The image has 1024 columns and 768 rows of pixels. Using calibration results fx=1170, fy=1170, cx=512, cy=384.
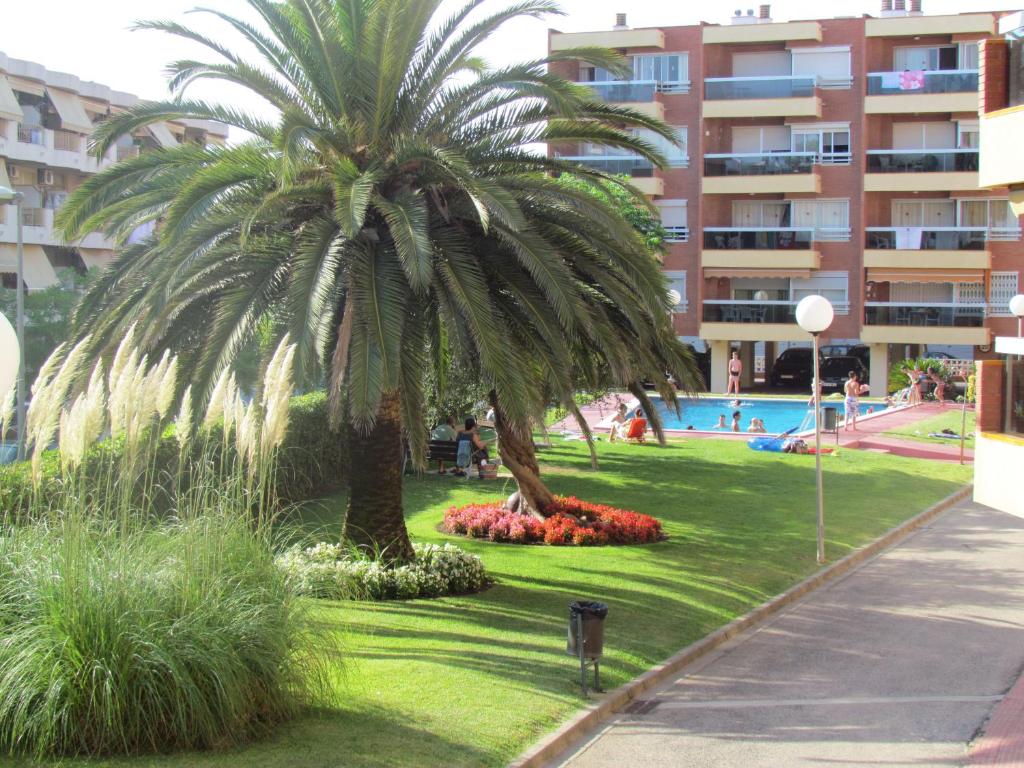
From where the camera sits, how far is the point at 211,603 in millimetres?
8008

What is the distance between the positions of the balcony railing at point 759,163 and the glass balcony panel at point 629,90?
3.78 meters

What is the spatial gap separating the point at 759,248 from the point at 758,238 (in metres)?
0.43

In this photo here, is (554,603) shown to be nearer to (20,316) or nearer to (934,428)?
(20,316)

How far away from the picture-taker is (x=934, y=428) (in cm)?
3384

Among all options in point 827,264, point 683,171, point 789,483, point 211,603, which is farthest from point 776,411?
point 211,603

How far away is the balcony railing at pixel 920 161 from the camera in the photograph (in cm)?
4784

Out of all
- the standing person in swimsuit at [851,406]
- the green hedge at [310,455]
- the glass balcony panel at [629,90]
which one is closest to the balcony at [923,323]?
the glass balcony panel at [629,90]

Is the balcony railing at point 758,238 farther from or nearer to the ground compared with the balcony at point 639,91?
nearer to the ground

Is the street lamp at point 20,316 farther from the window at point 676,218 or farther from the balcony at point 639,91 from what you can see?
the window at point 676,218

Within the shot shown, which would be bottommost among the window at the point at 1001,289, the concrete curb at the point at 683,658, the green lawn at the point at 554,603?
the concrete curb at the point at 683,658

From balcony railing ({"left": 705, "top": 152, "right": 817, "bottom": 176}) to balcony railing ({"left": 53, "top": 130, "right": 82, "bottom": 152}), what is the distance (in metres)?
26.1

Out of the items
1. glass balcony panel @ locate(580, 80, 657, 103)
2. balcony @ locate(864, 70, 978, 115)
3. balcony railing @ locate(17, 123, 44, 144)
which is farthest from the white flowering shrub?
balcony @ locate(864, 70, 978, 115)

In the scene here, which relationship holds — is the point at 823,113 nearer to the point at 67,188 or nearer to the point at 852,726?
the point at 67,188

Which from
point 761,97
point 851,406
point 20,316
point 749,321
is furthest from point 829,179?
point 20,316
